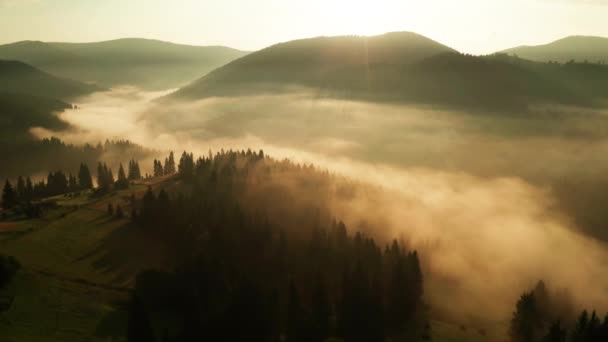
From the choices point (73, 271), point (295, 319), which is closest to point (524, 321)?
point (295, 319)

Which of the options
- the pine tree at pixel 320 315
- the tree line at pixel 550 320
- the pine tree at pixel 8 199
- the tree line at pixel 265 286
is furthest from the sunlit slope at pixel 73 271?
the tree line at pixel 550 320

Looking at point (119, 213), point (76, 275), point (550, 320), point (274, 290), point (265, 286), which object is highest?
point (119, 213)

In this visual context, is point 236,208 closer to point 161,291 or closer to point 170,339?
point 161,291

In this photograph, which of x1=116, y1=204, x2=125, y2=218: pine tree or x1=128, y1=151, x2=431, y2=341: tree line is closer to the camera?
x1=128, y1=151, x2=431, y2=341: tree line

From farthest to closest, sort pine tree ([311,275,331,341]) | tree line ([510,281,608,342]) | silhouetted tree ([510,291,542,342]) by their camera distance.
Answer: silhouetted tree ([510,291,542,342]), pine tree ([311,275,331,341]), tree line ([510,281,608,342])

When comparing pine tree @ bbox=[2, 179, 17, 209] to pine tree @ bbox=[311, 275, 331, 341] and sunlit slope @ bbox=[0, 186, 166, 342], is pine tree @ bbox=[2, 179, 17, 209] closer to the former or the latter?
sunlit slope @ bbox=[0, 186, 166, 342]

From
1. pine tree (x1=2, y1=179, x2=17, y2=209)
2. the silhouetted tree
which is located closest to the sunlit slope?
pine tree (x1=2, y1=179, x2=17, y2=209)

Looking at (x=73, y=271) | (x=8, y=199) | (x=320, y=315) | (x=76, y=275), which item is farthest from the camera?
(x=8, y=199)

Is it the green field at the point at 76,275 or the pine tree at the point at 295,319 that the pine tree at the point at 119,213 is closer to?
the green field at the point at 76,275

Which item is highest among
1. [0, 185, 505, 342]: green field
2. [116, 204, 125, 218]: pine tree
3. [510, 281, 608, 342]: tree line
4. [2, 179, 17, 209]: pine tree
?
[2, 179, 17, 209]: pine tree

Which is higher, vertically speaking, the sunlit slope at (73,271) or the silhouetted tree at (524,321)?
the sunlit slope at (73,271)

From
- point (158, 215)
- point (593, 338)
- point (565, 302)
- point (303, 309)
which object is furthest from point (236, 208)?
point (565, 302)

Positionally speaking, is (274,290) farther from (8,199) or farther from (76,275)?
(8,199)
